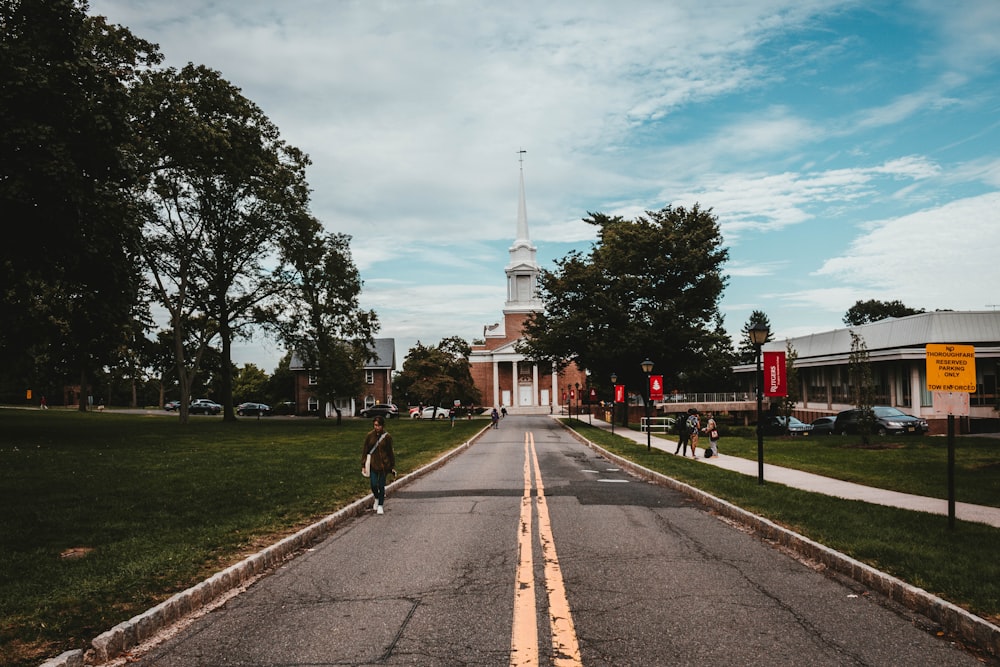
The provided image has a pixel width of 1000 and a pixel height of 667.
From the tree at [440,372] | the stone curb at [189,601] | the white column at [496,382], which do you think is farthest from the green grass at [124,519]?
the white column at [496,382]

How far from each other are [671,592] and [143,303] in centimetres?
3794

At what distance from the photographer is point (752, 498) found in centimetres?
1411

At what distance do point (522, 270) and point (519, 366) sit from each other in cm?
1364

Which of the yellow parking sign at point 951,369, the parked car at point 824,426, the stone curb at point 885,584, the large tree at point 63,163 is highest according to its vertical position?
the large tree at point 63,163

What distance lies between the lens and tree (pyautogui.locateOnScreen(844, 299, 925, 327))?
106 meters

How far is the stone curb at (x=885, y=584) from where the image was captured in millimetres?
5984

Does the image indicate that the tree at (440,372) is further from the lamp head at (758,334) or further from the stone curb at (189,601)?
the stone curb at (189,601)

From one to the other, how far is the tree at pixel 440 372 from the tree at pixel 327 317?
986 centimetres

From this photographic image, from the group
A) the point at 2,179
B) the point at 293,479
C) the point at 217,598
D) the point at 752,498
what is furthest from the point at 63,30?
the point at 752,498

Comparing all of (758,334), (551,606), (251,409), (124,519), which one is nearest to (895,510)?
(758,334)

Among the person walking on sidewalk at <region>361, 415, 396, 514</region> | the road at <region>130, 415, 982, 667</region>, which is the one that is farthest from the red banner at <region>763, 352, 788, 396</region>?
the person walking on sidewalk at <region>361, 415, 396, 514</region>

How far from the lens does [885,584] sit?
7.55 meters

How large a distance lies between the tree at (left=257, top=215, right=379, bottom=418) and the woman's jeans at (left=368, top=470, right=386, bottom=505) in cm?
3712

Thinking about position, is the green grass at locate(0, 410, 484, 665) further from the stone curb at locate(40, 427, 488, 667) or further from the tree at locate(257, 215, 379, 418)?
the tree at locate(257, 215, 379, 418)
